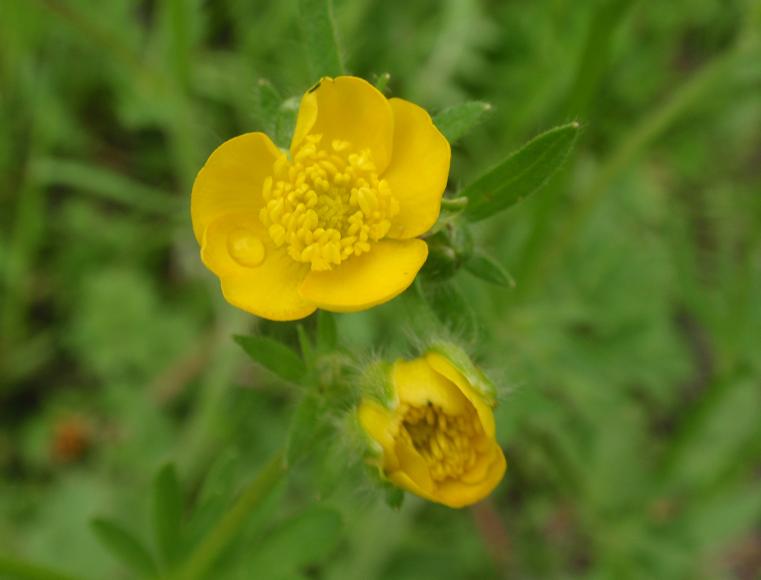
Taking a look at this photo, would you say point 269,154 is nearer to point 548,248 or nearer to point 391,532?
point 548,248

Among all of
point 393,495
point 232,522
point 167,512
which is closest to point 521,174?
point 393,495

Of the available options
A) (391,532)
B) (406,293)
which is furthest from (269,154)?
(391,532)

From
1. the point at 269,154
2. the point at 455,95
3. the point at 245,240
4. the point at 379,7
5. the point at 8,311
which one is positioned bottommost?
the point at 245,240

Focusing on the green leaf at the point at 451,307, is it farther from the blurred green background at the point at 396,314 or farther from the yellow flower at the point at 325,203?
the blurred green background at the point at 396,314

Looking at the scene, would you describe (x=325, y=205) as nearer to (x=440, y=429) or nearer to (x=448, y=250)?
(x=448, y=250)

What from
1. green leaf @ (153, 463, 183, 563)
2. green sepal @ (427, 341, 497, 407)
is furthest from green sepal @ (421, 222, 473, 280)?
green leaf @ (153, 463, 183, 563)

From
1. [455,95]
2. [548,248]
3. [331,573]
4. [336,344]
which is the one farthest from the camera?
[455,95]
